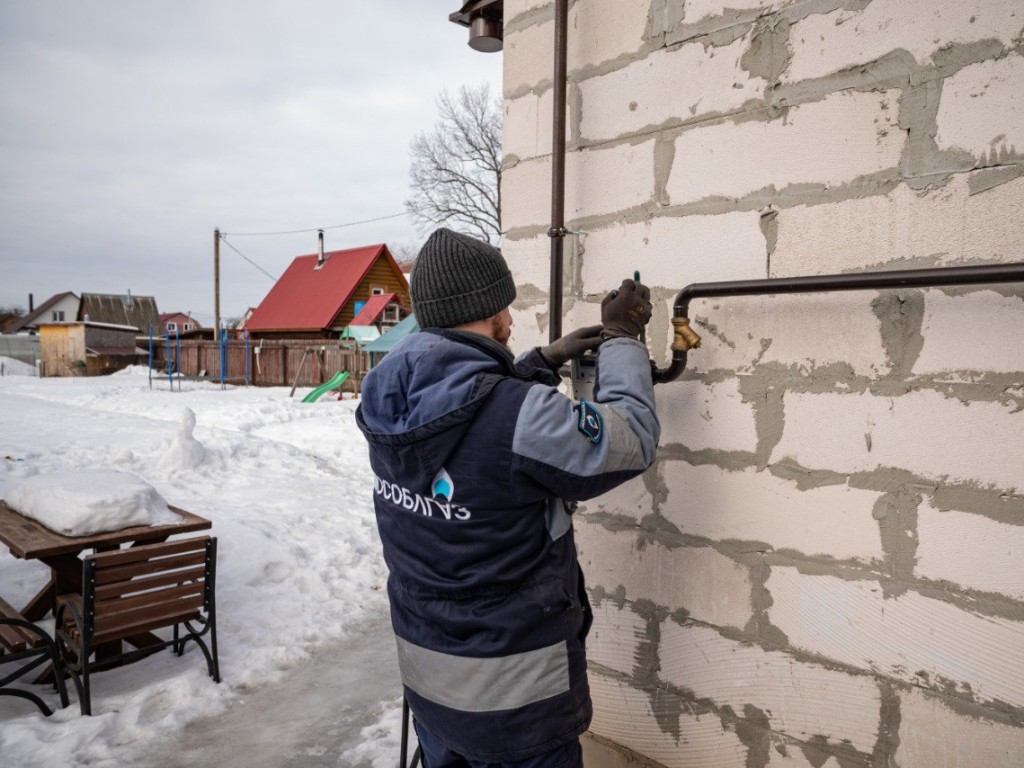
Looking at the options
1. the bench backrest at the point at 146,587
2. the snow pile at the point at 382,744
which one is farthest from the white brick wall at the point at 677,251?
the bench backrest at the point at 146,587

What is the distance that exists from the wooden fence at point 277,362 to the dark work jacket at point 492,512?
18.2m

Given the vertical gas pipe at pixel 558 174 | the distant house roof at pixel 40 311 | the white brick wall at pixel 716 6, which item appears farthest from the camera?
the distant house roof at pixel 40 311

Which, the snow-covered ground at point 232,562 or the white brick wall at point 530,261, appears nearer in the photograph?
the white brick wall at point 530,261

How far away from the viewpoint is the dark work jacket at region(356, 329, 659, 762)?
5.48 feet

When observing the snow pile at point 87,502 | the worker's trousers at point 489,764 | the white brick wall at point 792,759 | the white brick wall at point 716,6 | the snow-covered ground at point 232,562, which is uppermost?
the white brick wall at point 716,6

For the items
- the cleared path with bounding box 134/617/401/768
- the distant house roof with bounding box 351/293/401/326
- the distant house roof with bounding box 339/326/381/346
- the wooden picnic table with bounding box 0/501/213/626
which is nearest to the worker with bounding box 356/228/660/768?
the cleared path with bounding box 134/617/401/768

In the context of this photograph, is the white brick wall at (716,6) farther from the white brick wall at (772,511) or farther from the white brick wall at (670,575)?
the white brick wall at (670,575)

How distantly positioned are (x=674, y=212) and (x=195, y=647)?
156 inches

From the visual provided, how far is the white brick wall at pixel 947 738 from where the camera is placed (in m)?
1.78

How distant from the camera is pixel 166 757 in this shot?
10.7 feet

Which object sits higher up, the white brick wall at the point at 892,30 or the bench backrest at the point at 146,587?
the white brick wall at the point at 892,30

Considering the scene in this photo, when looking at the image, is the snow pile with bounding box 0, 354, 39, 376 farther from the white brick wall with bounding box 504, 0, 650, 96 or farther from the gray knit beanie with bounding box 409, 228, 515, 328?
the gray knit beanie with bounding box 409, 228, 515, 328

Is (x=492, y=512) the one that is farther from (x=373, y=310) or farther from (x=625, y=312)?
(x=373, y=310)

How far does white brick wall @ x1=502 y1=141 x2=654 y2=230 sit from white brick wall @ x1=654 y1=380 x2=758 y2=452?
28.4 inches
